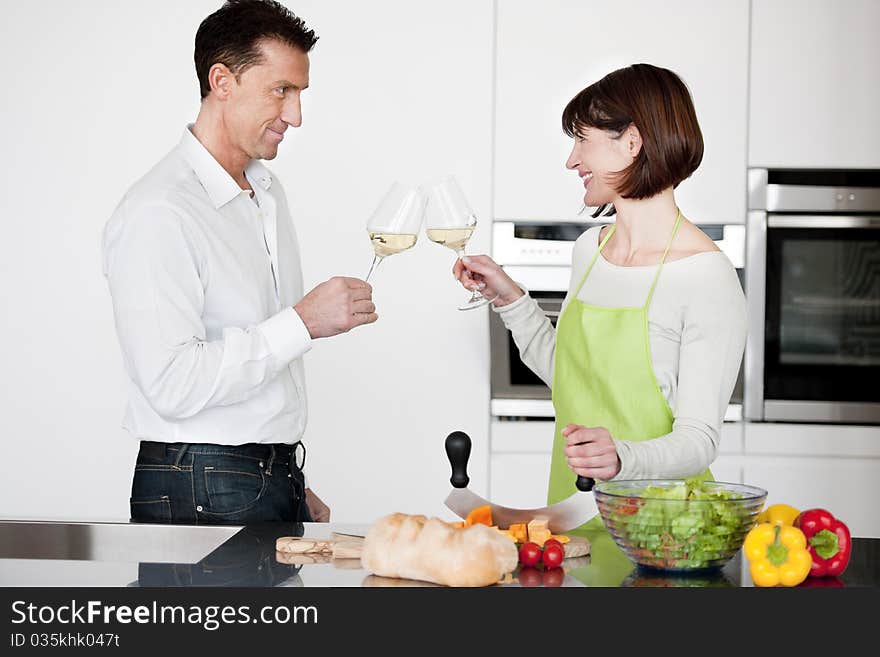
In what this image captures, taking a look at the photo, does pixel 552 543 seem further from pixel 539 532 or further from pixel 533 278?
pixel 533 278

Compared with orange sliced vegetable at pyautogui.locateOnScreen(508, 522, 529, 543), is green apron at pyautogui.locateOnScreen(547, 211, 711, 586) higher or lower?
higher

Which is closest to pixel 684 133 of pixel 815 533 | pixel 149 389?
pixel 815 533

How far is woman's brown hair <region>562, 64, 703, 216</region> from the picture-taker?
→ 1.90 metres

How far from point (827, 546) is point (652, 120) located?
0.80 metres

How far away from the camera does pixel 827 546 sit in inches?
57.7

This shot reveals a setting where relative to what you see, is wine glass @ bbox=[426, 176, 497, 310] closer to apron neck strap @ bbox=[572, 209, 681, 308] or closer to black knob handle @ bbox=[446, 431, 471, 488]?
apron neck strap @ bbox=[572, 209, 681, 308]

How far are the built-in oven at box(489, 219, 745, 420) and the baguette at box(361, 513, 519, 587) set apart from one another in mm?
1806

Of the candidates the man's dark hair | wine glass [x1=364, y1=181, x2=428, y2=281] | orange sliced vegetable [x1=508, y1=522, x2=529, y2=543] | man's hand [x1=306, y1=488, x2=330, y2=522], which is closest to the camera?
orange sliced vegetable [x1=508, y1=522, x2=529, y2=543]

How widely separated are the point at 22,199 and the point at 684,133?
2.22m

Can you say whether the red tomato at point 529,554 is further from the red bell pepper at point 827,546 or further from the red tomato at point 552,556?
the red bell pepper at point 827,546

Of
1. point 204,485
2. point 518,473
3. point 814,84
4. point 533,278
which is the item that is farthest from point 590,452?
point 814,84

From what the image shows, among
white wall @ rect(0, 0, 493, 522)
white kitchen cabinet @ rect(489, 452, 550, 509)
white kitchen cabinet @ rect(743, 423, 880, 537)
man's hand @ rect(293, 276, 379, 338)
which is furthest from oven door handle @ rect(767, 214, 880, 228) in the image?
man's hand @ rect(293, 276, 379, 338)
